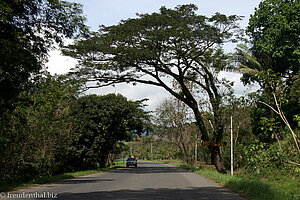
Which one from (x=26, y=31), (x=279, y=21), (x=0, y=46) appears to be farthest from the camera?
(x=279, y=21)

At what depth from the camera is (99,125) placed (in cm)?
3441

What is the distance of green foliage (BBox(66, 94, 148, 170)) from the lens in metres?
32.7

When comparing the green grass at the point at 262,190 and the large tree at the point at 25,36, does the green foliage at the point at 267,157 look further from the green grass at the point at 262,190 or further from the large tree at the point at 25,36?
the large tree at the point at 25,36

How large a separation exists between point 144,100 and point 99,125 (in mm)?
7259

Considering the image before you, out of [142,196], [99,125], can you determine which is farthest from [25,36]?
[99,125]

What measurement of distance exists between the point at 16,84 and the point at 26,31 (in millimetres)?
1712

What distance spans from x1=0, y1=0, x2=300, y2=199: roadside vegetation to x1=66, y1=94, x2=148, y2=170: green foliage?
11cm

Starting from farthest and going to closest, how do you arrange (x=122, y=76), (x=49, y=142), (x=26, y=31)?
1. (x=122, y=76)
2. (x=49, y=142)
3. (x=26, y=31)

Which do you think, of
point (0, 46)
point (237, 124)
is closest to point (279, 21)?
point (237, 124)

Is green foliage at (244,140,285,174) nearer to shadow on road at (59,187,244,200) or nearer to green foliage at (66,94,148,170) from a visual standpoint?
shadow on road at (59,187,244,200)

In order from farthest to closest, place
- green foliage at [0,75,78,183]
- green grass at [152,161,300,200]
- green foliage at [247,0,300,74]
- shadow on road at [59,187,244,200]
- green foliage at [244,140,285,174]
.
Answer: green foliage at [247,0,300,74], green foliage at [0,75,78,183], shadow on road at [59,187,244,200], green grass at [152,161,300,200], green foliage at [244,140,285,174]

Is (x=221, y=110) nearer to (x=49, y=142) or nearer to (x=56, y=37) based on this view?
(x=49, y=142)

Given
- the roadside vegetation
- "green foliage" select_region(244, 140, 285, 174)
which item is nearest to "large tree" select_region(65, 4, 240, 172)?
the roadside vegetation

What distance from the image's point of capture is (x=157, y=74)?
82.9 ft
